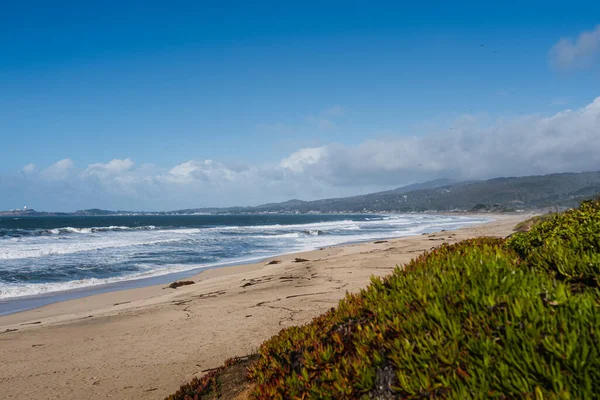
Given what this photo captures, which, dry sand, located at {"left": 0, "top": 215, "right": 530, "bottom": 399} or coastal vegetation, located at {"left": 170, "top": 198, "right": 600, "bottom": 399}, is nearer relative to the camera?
coastal vegetation, located at {"left": 170, "top": 198, "right": 600, "bottom": 399}

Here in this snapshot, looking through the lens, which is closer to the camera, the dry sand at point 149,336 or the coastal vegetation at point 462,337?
the coastal vegetation at point 462,337

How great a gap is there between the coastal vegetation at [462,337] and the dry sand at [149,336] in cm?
309

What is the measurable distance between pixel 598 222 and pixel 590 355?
9.22 ft

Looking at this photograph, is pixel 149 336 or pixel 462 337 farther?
pixel 149 336

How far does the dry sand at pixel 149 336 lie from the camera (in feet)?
19.0

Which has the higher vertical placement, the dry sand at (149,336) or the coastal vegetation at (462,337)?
the coastal vegetation at (462,337)

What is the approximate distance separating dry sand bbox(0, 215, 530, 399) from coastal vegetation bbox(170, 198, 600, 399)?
309 cm

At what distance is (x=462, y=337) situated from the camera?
2500 mm

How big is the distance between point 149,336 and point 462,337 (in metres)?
7.42

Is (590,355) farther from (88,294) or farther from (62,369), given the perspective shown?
(88,294)

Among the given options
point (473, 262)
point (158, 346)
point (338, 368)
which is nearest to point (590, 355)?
point (473, 262)

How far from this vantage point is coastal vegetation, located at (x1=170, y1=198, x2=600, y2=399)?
6.95 ft

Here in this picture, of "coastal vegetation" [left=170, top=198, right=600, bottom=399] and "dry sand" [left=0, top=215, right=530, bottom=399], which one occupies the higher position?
"coastal vegetation" [left=170, top=198, right=600, bottom=399]

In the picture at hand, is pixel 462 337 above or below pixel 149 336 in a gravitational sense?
above
